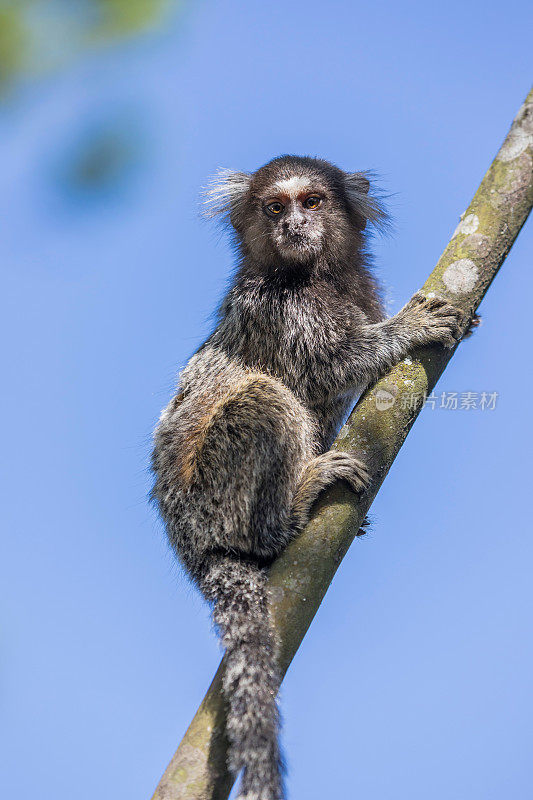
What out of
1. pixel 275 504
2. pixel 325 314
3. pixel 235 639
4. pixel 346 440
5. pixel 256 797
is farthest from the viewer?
pixel 325 314

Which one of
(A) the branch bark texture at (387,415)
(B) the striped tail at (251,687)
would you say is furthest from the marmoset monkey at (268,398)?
(A) the branch bark texture at (387,415)

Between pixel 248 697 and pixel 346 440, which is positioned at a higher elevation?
pixel 346 440

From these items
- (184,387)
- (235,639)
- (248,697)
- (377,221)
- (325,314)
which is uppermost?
(377,221)

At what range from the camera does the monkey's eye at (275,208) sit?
24.1 feet

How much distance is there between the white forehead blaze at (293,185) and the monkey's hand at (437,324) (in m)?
2.26

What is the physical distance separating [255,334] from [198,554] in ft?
7.15

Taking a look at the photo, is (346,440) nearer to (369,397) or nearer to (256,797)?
(369,397)

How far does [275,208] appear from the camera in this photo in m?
7.38

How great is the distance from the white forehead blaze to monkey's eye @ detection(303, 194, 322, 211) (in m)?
0.10

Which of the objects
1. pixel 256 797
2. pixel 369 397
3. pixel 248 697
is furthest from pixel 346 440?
pixel 256 797

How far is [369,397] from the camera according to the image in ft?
16.3

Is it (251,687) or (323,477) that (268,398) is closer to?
(323,477)

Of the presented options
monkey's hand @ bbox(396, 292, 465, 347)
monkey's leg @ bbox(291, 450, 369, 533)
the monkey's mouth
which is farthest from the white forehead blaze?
monkey's leg @ bbox(291, 450, 369, 533)

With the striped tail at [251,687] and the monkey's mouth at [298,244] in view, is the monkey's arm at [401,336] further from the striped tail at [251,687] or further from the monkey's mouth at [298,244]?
the striped tail at [251,687]
